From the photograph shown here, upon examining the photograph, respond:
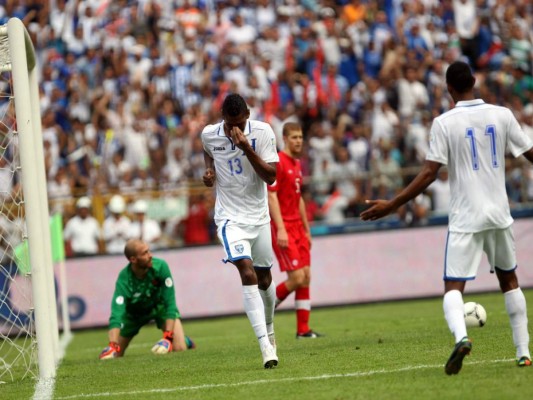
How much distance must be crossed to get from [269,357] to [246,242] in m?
1.12

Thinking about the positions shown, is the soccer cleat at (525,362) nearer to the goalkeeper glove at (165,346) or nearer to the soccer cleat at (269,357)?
the soccer cleat at (269,357)

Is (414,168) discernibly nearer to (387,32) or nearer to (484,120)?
(387,32)

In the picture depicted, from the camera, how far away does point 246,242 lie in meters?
9.97

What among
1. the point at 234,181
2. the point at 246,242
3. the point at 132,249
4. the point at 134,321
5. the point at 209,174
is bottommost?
the point at 134,321

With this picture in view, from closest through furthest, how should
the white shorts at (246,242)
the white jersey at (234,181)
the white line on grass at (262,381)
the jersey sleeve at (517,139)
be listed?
the jersey sleeve at (517,139), the white line on grass at (262,381), the white shorts at (246,242), the white jersey at (234,181)

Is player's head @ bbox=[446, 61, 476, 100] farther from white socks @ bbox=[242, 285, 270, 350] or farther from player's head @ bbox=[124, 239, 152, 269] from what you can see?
player's head @ bbox=[124, 239, 152, 269]

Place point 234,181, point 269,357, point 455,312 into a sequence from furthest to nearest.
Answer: point 234,181 → point 269,357 → point 455,312

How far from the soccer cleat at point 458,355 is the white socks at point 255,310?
216cm

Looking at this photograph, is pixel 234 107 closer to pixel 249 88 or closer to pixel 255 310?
pixel 255 310

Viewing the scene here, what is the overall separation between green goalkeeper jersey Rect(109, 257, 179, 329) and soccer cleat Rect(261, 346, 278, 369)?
402 cm

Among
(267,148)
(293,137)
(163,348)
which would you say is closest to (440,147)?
(267,148)

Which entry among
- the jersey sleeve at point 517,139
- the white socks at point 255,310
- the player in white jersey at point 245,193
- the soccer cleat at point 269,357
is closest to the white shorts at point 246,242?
the player in white jersey at point 245,193

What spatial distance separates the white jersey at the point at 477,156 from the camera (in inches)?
319

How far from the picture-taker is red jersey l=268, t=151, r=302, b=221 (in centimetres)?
1347
